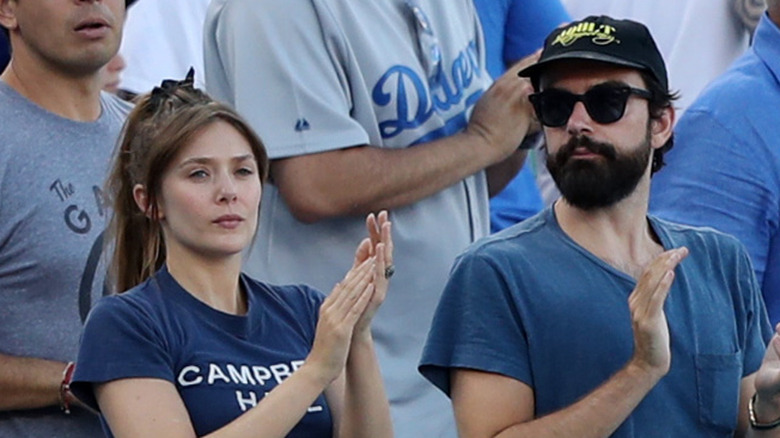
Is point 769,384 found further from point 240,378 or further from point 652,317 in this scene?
point 240,378

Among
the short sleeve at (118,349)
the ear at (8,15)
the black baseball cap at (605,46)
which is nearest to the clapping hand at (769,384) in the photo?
the black baseball cap at (605,46)

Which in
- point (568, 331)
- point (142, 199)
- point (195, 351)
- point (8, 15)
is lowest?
point (568, 331)

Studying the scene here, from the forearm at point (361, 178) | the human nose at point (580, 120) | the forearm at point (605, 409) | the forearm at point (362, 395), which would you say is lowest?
the forearm at point (605, 409)

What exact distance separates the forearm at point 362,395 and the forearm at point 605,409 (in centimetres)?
30

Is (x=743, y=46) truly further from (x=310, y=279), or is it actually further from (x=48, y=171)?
(x=48, y=171)

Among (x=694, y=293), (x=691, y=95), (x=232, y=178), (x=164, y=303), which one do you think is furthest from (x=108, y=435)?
(x=691, y=95)

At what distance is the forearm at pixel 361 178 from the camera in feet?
14.9

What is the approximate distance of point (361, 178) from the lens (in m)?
4.55

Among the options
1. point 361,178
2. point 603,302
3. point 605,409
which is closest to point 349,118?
point 361,178

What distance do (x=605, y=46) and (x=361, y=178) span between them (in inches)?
32.3

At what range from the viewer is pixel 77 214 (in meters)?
4.30

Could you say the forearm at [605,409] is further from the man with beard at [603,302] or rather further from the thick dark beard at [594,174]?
the thick dark beard at [594,174]

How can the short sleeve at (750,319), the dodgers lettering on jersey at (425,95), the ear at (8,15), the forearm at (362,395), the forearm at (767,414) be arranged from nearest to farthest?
the forearm at (362,395) < the forearm at (767,414) < the short sleeve at (750,319) < the ear at (8,15) < the dodgers lettering on jersey at (425,95)

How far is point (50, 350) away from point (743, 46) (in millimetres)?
2738
